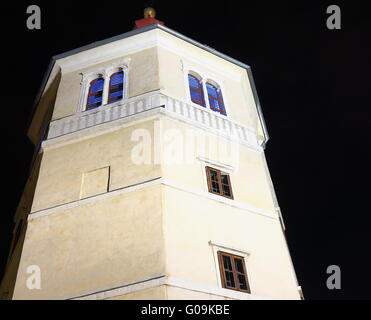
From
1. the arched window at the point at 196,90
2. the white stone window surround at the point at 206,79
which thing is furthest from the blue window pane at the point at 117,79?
the arched window at the point at 196,90

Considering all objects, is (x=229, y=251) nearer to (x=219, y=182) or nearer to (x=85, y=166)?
(x=219, y=182)

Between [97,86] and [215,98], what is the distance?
436 cm

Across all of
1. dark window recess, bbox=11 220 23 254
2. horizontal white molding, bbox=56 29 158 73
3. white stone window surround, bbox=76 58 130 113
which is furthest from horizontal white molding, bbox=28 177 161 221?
horizontal white molding, bbox=56 29 158 73

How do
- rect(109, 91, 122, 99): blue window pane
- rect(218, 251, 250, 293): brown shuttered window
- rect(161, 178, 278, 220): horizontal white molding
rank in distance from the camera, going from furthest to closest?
1. rect(109, 91, 122, 99): blue window pane
2. rect(161, 178, 278, 220): horizontal white molding
3. rect(218, 251, 250, 293): brown shuttered window

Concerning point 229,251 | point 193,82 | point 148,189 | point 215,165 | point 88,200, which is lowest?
point 229,251

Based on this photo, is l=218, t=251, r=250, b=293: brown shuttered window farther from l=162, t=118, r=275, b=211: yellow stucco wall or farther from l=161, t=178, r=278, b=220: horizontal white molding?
l=162, t=118, r=275, b=211: yellow stucco wall

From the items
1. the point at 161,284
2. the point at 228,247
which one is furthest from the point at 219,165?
the point at 161,284

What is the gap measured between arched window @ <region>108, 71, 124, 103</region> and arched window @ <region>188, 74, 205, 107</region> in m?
2.48

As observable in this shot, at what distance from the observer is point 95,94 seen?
54.1 feet

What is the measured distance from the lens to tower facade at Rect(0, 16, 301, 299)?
11.1 m

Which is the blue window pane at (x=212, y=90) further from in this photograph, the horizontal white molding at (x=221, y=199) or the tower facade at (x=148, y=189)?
the horizontal white molding at (x=221, y=199)

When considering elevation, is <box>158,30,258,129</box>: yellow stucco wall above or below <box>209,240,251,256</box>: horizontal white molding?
above
